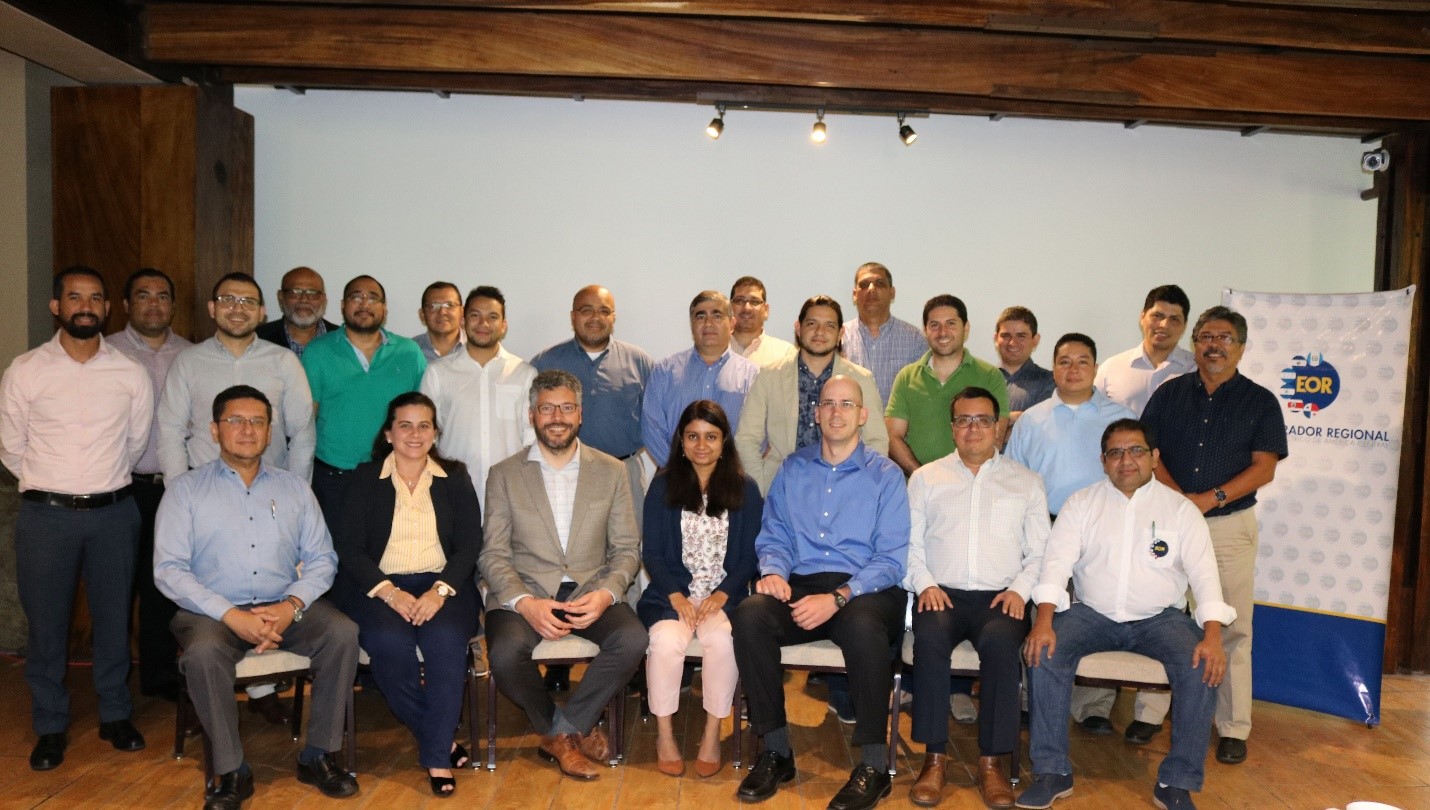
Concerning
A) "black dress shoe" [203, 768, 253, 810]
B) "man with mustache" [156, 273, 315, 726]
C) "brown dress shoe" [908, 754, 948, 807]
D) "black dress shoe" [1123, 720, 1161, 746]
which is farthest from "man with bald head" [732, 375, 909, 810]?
"man with mustache" [156, 273, 315, 726]

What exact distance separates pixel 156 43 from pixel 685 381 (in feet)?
10.1

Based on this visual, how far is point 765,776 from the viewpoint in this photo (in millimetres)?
3631

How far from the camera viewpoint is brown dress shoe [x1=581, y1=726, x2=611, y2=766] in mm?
3865

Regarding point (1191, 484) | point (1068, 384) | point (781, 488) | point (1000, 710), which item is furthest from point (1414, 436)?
point (781, 488)

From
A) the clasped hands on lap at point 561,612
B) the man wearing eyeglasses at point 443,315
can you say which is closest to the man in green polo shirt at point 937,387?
the clasped hands on lap at point 561,612

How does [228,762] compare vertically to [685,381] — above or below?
below

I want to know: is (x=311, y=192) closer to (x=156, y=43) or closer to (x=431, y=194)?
(x=431, y=194)

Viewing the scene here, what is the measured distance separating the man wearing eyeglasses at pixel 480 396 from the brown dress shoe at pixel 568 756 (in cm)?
123

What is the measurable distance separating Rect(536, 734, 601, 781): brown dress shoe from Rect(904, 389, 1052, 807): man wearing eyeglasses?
1183 mm

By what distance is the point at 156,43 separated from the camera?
4.91 m

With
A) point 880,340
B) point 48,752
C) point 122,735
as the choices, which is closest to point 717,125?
point 880,340

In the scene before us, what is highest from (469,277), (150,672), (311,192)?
(311,192)

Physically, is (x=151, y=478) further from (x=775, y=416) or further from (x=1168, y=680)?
(x=1168, y=680)

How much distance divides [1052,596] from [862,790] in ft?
3.32
